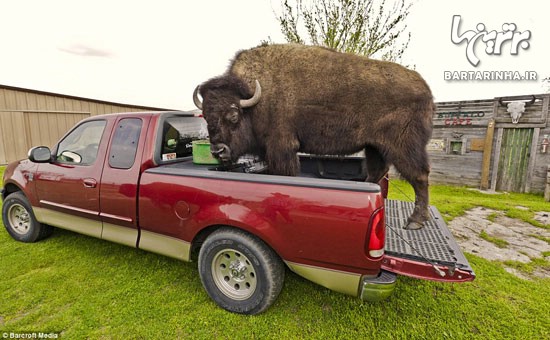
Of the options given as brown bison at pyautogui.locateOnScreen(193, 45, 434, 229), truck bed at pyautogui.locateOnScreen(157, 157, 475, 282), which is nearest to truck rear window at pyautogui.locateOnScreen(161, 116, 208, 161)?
truck bed at pyautogui.locateOnScreen(157, 157, 475, 282)

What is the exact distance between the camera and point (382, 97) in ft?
10.2

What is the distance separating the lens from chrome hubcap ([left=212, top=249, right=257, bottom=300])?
2588mm

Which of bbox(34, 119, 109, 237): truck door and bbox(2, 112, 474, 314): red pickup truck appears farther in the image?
bbox(34, 119, 109, 237): truck door

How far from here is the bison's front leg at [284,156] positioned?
11.4ft

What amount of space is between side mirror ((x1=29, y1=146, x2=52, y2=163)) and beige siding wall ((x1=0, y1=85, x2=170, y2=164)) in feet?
40.0

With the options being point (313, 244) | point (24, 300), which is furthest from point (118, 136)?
point (313, 244)

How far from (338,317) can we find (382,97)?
253 cm

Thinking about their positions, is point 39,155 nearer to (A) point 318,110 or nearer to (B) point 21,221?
(B) point 21,221

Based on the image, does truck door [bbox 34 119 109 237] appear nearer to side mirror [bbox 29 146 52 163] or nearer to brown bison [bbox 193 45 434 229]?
side mirror [bbox 29 146 52 163]

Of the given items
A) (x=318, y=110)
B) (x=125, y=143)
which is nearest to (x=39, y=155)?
(x=125, y=143)

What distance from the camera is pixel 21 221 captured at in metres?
4.41

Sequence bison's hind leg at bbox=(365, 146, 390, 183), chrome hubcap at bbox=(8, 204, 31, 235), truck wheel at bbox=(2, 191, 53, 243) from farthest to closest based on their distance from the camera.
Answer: chrome hubcap at bbox=(8, 204, 31, 235) < truck wheel at bbox=(2, 191, 53, 243) < bison's hind leg at bbox=(365, 146, 390, 183)

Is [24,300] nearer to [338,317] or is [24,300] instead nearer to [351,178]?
[338,317]

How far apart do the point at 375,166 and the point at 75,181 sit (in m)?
4.24
